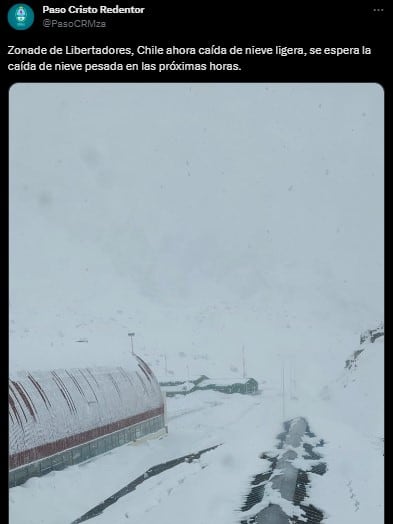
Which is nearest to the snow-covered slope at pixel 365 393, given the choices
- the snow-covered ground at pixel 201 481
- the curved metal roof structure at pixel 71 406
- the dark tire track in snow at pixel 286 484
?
the snow-covered ground at pixel 201 481

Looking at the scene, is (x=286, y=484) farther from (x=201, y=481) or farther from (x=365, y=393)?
(x=365, y=393)

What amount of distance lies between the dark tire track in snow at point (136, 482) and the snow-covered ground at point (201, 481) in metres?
0.36

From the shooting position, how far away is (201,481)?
20.6 metres

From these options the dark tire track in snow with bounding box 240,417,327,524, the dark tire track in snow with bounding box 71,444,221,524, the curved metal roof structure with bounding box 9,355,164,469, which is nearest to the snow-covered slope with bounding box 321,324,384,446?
the dark tire track in snow with bounding box 240,417,327,524

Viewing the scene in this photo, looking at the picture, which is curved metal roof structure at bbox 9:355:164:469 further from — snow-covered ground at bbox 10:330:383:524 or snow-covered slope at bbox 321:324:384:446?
snow-covered slope at bbox 321:324:384:446

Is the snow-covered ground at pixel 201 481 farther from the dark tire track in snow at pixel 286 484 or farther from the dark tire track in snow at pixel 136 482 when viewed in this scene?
the dark tire track in snow at pixel 286 484
